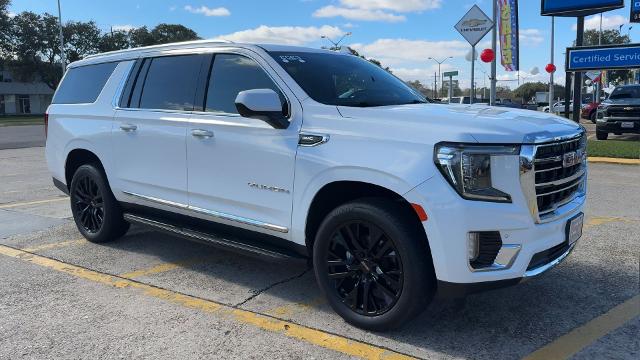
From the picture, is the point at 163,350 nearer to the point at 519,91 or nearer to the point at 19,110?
the point at 19,110

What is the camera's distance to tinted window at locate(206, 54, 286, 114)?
4348 mm

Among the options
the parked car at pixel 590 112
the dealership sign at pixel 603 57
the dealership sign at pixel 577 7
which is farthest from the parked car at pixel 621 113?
the parked car at pixel 590 112

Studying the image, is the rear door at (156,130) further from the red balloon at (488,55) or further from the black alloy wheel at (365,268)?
the red balloon at (488,55)

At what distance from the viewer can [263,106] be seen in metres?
3.79

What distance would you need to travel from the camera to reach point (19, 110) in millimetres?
77938

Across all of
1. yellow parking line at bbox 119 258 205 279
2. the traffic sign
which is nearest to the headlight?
yellow parking line at bbox 119 258 205 279

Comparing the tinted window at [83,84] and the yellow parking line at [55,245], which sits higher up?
the tinted window at [83,84]

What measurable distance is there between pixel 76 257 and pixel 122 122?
1.37 m

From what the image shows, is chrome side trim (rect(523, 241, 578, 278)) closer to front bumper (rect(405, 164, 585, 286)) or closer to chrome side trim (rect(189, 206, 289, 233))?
front bumper (rect(405, 164, 585, 286))

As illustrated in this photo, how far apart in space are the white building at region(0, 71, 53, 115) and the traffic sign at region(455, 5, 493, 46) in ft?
245

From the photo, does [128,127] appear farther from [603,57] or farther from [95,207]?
[603,57]

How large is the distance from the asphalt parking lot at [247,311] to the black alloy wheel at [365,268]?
202 millimetres

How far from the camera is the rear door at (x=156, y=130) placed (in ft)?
15.6

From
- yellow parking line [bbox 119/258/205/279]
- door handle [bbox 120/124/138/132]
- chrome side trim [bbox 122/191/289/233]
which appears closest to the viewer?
chrome side trim [bbox 122/191/289/233]
